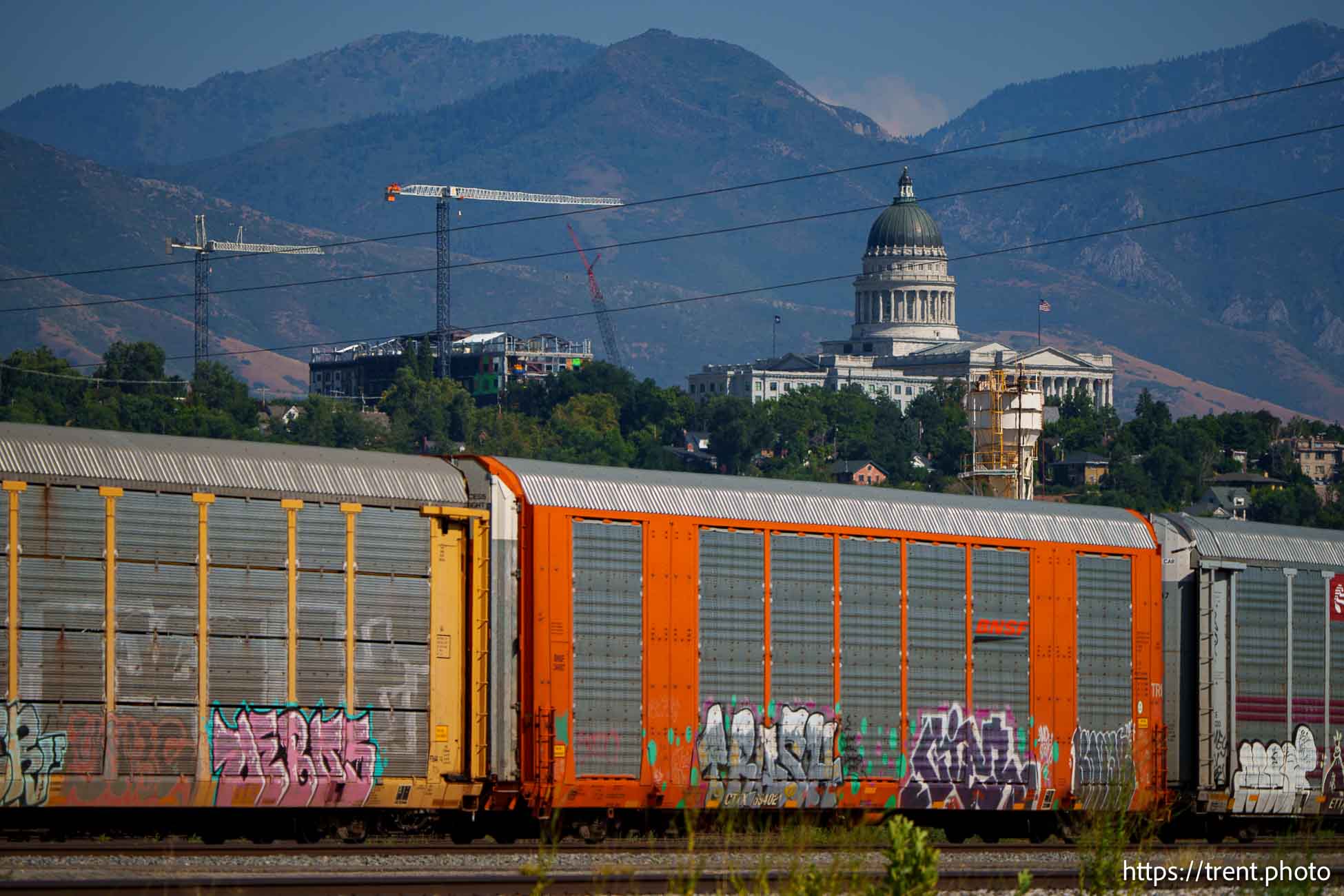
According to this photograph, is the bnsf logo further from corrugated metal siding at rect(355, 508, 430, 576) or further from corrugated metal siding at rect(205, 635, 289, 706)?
corrugated metal siding at rect(205, 635, 289, 706)

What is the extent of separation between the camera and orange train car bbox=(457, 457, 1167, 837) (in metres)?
23.1

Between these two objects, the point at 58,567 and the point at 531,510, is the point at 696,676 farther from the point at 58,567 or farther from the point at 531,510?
the point at 58,567

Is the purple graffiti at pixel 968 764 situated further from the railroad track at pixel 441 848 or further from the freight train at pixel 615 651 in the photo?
the railroad track at pixel 441 848

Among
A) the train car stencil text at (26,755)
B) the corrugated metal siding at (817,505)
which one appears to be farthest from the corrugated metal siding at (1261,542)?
the train car stencil text at (26,755)

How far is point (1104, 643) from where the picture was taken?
27766mm

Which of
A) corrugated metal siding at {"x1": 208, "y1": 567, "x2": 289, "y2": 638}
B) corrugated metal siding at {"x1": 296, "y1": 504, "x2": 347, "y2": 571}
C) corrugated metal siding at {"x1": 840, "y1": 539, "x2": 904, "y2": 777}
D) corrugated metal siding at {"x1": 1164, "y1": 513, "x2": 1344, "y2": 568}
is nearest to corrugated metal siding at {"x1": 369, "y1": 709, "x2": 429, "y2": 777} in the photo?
corrugated metal siding at {"x1": 208, "y1": 567, "x2": 289, "y2": 638}

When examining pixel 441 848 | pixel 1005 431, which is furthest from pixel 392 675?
pixel 1005 431

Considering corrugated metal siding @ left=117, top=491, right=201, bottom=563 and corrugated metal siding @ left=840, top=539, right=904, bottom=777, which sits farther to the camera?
corrugated metal siding @ left=840, top=539, right=904, bottom=777

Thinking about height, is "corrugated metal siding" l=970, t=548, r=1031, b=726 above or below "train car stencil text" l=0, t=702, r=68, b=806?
above

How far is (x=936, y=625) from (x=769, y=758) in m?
3.23

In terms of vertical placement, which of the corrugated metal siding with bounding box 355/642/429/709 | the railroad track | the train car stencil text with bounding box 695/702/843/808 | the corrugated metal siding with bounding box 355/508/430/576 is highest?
the corrugated metal siding with bounding box 355/508/430/576

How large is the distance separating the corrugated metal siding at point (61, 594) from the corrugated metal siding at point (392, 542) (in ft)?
9.87

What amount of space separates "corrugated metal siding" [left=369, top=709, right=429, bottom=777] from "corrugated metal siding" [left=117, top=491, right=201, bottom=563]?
286cm

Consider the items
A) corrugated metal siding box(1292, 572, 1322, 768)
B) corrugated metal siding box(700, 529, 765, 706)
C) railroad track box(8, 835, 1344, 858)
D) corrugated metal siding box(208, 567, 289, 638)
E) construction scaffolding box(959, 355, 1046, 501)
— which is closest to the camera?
railroad track box(8, 835, 1344, 858)
